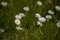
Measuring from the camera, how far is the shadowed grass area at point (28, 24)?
218cm

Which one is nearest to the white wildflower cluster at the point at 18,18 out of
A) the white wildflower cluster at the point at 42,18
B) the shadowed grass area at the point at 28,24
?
the shadowed grass area at the point at 28,24

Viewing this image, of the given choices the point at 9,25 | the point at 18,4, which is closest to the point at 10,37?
the point at 9,25

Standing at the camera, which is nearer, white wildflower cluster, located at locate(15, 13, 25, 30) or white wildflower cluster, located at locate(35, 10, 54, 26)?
white wildflower cluster, located at locate(15, 13, 25, 30)

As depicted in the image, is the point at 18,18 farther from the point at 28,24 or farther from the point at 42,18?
the point at 42,18

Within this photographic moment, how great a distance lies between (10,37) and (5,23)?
18 cm

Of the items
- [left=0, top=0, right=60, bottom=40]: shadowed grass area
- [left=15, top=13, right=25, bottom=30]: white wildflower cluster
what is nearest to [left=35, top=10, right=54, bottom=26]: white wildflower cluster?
[left=0, top=0, right=60, bottom=40]: shadowed grass area

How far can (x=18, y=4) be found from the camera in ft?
8.23

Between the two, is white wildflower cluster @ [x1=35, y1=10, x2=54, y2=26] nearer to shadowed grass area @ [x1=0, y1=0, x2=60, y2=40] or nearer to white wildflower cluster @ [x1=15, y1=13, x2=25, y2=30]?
shadowed grass area @ [x1=0, y1=0, x2=60, y2=40]

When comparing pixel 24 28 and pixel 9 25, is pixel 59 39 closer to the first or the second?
pixel 24 28

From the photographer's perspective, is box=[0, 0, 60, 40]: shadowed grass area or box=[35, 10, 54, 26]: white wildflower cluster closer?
box=[0, 0, 60, 40]: shadowed grass area

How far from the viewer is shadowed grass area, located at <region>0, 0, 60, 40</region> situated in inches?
85.8

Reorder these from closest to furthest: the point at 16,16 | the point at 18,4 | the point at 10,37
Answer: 1. the point at 10,37
2. the point at 16,16
3. the point at 18,4

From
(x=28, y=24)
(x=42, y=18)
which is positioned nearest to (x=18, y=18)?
(x=28, y=24)

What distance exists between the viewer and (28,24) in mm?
2311
